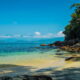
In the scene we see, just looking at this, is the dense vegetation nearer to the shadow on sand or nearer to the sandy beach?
the sandy beach

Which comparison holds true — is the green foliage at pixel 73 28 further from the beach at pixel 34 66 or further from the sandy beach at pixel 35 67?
the sandy beach at pixel 35 67

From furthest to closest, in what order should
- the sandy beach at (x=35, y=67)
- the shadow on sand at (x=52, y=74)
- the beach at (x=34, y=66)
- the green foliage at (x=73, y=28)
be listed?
the green foliage at (x=73, y=28)
the sandy beach at (x=35, y=67)
the beach at (x=34, y=66)
the shadow on sand at (x=52, y=74)

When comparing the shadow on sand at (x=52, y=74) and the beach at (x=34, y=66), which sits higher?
the beach at (x=34, y=66)

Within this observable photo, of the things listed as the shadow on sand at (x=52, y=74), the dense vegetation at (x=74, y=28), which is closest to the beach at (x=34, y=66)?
the shadow on sand at (x=52, y=74)

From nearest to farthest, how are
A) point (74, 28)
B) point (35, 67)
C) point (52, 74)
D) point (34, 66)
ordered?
point (52, 74) < point (35, 67) < point (34, 66) < point (74, 28)

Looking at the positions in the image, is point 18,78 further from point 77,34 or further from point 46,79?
point 77,34

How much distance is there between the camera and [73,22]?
2594 inches

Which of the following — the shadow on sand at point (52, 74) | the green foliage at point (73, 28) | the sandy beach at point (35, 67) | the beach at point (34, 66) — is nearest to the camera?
the shadow on sand at point (52, 74)

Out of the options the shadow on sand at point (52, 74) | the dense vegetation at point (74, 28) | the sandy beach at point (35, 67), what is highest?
the dense vegetation at point (74, 28)

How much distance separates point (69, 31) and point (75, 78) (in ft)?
201

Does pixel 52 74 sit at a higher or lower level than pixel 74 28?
lower

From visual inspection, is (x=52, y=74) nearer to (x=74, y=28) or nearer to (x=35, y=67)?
(x=35, y=67)

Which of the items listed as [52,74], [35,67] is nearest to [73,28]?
[35,67]

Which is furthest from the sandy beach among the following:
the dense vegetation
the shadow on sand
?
the dense vegetation
